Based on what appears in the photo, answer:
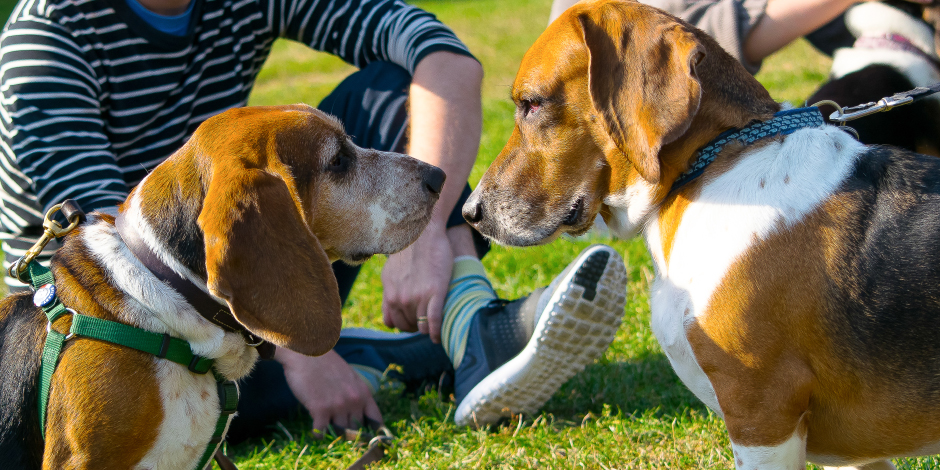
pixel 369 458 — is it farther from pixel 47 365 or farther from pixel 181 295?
pixel 47 365

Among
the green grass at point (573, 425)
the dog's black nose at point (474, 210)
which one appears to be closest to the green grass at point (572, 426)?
the green grass at point (573, 425)

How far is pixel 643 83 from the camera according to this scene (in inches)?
94.9

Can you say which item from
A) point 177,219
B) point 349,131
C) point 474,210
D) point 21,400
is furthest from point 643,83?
point 349,131

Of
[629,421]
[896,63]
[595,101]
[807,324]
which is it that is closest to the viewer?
[807,324]

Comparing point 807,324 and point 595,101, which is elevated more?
point 595,101

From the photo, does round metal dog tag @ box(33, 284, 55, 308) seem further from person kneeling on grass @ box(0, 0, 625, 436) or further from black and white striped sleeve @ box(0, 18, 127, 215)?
black and white striped sleeve @ box(0, 18, 127, 215)

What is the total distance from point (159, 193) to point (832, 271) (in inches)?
81.0

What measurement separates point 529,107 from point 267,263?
106 centimetres

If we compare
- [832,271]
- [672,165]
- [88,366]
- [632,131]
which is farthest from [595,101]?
[88,366]

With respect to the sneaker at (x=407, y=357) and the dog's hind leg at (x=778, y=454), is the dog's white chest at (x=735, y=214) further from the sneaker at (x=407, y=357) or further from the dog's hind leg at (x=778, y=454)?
the sneaker at (x=407, y=357)

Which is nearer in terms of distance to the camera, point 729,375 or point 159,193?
point 729,375

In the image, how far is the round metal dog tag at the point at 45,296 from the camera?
248cm

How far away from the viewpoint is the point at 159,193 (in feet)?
8.59

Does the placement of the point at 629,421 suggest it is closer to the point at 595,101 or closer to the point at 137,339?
the point at 595,101
